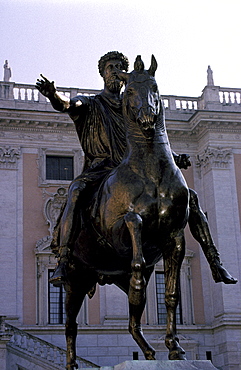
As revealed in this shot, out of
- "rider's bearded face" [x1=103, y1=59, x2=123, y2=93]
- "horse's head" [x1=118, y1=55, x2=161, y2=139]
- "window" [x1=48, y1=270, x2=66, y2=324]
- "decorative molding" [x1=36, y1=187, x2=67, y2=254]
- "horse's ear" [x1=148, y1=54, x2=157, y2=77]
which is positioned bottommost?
"horse's head" [x1=118, y1=55, x2=161, y2=139]

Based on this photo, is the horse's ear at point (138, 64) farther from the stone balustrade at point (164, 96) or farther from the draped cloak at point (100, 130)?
the stone balustrade at point (164, 96)

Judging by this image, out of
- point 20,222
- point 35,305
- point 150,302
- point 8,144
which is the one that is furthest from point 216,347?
point 8,144

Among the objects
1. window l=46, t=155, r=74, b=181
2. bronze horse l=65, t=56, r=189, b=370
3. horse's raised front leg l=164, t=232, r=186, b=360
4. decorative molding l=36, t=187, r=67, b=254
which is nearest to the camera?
bronze horse l=65, t=56, r=189, b=370

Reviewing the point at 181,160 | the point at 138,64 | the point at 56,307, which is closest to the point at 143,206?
the point at 181,160

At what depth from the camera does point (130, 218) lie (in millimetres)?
5207

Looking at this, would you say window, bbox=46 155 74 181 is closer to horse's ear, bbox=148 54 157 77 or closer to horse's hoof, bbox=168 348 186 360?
horse's ear, bbox=148 54 157 77

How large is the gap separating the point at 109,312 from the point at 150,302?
1.60 metres

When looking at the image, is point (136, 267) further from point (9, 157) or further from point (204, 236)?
point (9, 157)

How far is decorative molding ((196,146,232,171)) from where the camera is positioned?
2691cm

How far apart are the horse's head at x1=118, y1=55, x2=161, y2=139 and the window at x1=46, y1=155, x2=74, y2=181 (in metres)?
20.5

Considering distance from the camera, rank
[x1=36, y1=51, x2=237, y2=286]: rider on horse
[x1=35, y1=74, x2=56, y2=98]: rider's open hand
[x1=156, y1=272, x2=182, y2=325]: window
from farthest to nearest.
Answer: [x1=156, y1=272, x2=182, y2=325]: window → [x1=35, y1=74, x2=56, y2=98]: rider's open hand → [x1=36, y1=51, x2=237, y2=286]: rider on horse

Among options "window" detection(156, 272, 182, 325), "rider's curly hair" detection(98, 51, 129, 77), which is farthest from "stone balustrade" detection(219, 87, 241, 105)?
"rider's curly hair" detection(98, 51, 129, 77)

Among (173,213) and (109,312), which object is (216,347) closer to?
(109,312)

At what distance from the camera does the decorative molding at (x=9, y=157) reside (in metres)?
25.9
